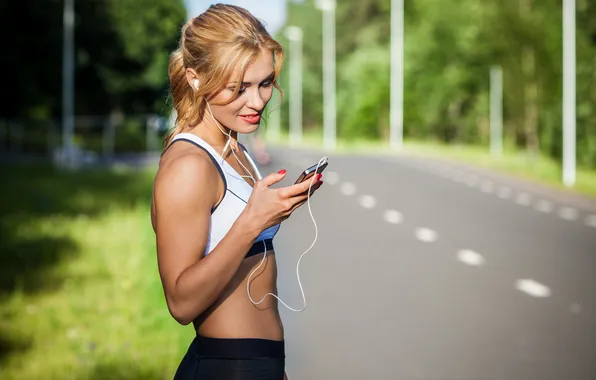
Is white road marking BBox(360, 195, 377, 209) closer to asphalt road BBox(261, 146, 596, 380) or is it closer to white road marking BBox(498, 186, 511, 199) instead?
asphalt road BBox(261, 146, 596, 380)

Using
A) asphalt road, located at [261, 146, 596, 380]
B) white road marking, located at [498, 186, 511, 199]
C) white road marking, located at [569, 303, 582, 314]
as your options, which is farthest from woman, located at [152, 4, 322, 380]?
white road marking, located at [498, 186, 511, 199]

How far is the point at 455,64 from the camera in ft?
261

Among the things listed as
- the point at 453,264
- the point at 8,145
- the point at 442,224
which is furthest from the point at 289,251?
the point at 8,145

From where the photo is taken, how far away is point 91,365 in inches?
307

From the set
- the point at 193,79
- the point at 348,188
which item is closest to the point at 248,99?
the point at 193,79

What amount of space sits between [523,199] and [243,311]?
21114 mm

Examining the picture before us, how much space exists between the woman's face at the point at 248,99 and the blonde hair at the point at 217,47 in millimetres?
17

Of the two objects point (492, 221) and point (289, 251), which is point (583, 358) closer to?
point (289, 251)

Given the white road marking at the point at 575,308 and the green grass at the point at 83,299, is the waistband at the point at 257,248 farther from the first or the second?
the white road marking at the point at 575,308

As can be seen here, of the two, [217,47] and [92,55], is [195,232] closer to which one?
[217,47]

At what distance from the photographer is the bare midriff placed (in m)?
2.81

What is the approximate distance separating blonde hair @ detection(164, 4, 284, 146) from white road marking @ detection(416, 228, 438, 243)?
13255 millimetres

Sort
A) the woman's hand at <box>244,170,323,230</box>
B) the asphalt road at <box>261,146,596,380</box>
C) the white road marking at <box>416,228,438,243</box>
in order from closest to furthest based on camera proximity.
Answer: the woman's hand at <box>244,170,323,230</box>, the asphalt road at <box>261,146,596,380</box>, the white road marking at <box>416,228,438,243</box>

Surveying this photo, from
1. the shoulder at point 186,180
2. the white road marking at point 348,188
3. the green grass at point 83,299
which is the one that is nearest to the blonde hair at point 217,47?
the shoulder at point 186,180
